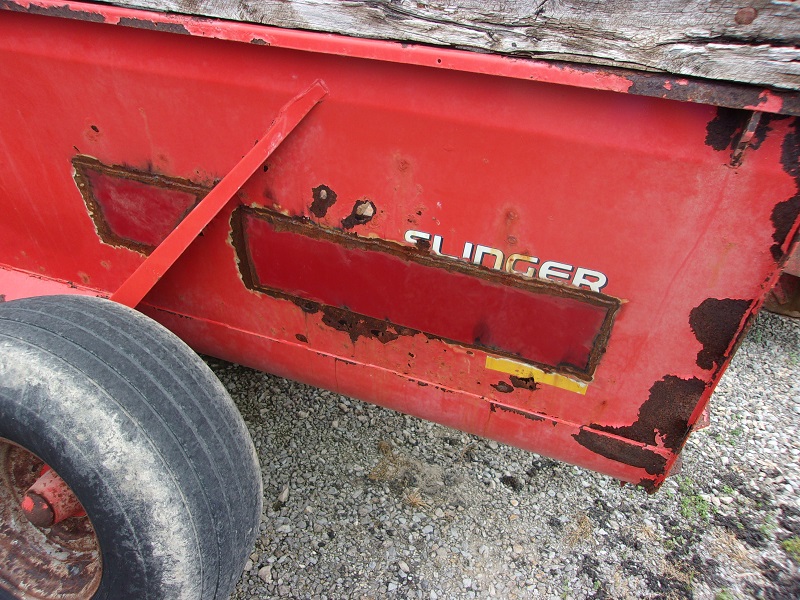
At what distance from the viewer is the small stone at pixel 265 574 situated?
1.84 meters

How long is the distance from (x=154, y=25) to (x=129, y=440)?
985 millimetres

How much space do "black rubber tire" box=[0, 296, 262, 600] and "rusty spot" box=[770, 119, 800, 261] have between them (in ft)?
4.46

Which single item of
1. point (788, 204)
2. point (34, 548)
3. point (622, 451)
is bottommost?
point (34, 548)

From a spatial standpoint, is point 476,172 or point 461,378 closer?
point 476,172

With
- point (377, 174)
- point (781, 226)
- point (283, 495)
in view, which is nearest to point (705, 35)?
point (781, 226)

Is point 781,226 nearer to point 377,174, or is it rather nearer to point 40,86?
point 377,174

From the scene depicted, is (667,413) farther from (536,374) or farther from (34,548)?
(34,548)

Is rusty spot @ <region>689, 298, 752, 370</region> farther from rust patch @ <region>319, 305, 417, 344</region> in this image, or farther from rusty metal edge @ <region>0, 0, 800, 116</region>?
rust patch @ <region>319, 305, 417, 344</region>

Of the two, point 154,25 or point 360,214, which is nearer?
point 154,25

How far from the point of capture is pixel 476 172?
131 centimetres

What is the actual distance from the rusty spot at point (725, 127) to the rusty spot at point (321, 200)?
899 mm

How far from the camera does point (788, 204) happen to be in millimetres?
1108

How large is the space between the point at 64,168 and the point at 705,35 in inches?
70.8

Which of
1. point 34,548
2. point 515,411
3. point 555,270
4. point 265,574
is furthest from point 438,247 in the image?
point 34,548
